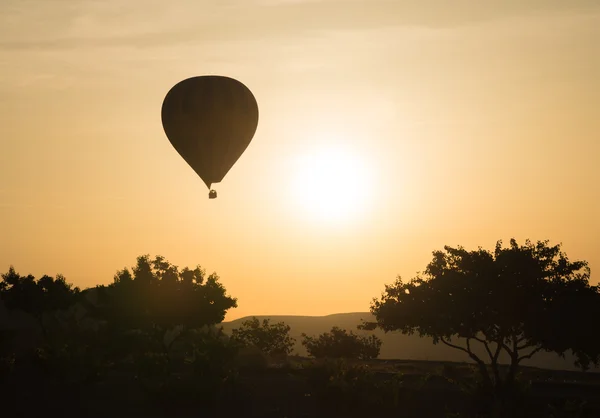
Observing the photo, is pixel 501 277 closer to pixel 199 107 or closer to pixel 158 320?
pixel 199 107

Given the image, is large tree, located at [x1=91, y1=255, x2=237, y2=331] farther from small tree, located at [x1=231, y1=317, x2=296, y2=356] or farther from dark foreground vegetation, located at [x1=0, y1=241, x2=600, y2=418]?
small tree, located at [x1=231, y1=317, x2=296, y2=356]

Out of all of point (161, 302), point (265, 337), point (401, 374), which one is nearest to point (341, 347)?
point (265, 337)

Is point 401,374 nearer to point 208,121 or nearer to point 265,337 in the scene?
point 208,121

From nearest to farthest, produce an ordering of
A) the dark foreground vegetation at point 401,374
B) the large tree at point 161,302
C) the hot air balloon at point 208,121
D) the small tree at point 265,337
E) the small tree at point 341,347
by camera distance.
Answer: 1. the dark foreground vegetation at point 401,374
2. the hot air balloon at point 208,121
3. the large tree at point 161,302
4. the small tree at point 341,347
5. the small tree at point 265,337

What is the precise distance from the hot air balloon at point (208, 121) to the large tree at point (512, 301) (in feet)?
Answer: 47.8

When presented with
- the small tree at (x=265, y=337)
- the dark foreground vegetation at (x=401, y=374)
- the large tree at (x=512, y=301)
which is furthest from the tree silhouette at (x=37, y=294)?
the large tree at (x=512, y=301)

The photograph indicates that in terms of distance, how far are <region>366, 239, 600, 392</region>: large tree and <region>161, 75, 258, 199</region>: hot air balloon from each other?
1457 centimetres

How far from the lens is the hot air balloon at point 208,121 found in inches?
1870

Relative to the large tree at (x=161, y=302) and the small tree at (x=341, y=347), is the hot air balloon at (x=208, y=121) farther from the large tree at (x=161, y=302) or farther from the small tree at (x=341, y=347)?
the small tree at (x=341, y=347)

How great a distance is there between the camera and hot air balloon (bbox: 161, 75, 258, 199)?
4750cm

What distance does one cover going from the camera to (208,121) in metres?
47.5

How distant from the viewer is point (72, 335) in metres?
52.6

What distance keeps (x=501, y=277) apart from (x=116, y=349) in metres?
24.3

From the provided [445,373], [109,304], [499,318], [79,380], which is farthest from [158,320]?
[499,318]
